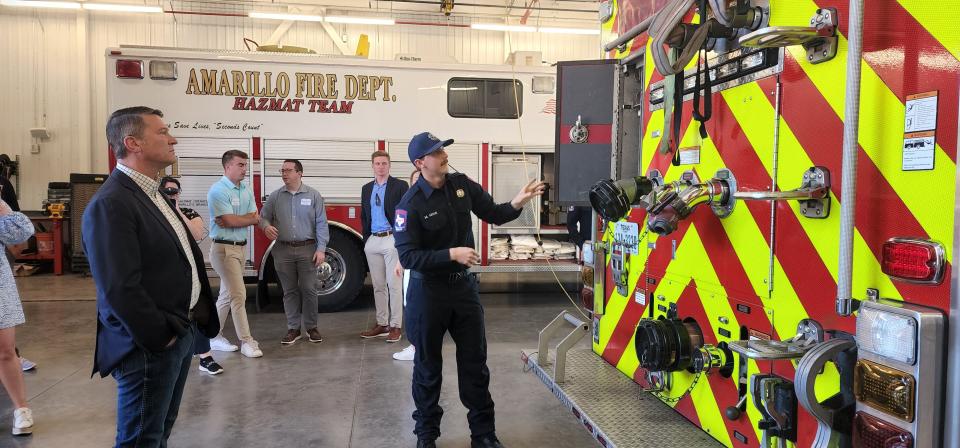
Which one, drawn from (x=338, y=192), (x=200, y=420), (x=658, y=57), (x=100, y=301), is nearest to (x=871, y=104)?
(x=658, y=57)

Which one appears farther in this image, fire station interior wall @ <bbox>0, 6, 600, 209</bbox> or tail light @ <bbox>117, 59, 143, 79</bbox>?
fire station interior wall @ <bbox>0, 6, 600, 209</bbox>

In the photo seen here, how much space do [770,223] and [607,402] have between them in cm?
113

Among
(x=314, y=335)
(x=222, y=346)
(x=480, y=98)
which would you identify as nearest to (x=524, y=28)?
(x=480, y=98)

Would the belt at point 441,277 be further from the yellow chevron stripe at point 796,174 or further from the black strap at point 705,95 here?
the yellow chevron stripe at point 796,174

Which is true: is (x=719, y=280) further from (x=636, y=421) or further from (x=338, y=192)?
(x=338, y=192)

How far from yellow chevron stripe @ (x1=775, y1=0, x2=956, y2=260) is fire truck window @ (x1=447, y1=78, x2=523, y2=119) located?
18.8 feet

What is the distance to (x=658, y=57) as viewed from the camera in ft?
6.66

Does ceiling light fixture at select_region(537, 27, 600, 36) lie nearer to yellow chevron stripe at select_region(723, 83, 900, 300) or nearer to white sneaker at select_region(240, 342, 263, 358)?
white sneaker at select_region(240, 342, 263, 358)

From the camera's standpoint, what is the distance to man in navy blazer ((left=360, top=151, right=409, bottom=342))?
6.04m

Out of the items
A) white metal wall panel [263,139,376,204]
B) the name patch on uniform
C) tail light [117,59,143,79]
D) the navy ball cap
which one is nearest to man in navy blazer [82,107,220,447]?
the name patch on uniform

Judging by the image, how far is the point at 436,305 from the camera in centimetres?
337

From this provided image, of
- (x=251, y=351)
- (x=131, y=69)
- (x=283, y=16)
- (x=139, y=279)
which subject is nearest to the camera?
(x=139, y=279)

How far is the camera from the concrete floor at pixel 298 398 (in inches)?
149

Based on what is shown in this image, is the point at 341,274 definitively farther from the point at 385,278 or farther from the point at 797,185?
the point at 797,185
